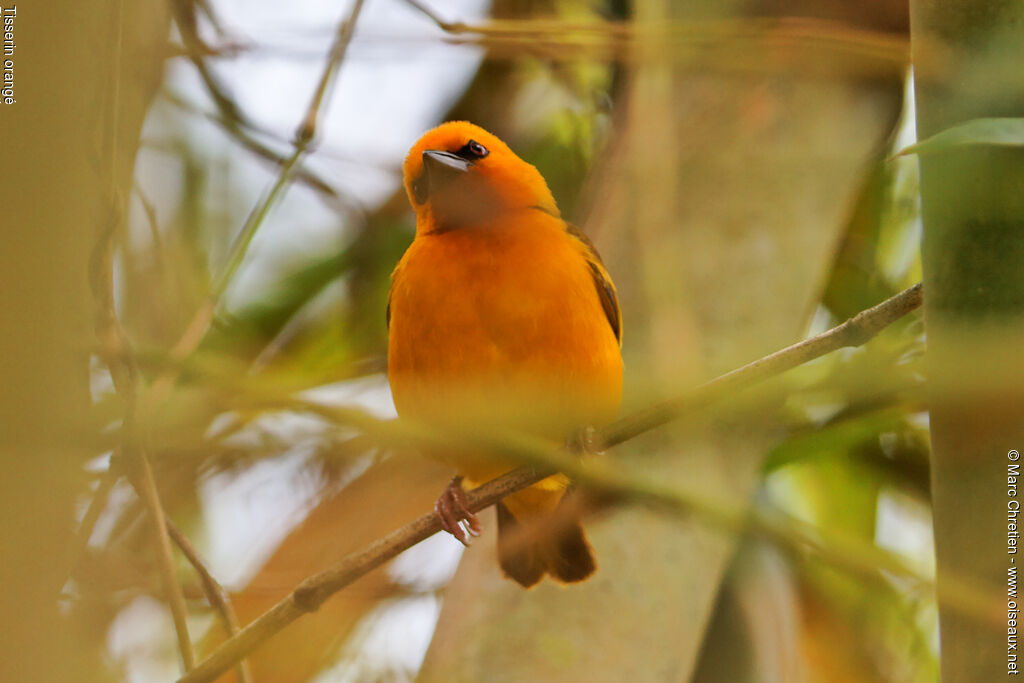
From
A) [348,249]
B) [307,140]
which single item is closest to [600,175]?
[348,249]

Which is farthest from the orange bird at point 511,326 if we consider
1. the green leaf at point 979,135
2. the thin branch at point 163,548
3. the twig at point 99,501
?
the green leaf at point 979,135

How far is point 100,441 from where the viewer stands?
0.86m

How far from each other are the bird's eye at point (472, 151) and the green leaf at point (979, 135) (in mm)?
2196

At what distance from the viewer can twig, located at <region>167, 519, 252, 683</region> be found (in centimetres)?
176

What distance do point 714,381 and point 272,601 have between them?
1744mm

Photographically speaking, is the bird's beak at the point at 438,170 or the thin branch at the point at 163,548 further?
the bird's beak at the point at 438,170

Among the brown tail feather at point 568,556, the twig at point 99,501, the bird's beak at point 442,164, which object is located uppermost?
the twig at point 99,501

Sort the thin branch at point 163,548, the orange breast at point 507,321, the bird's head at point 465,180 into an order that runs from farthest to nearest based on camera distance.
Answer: the bird's head at point 465,180, the orange breast at point 507,321, the thin branch at point 163,548

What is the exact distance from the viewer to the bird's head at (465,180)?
2979 mm

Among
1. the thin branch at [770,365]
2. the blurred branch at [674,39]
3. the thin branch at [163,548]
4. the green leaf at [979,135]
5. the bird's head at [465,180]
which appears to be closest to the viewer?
the green leaf at [979,135]

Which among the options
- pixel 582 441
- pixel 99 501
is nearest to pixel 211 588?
pixel 99 501

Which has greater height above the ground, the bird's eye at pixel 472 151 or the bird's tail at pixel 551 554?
the bird's eye at pixel 472 151

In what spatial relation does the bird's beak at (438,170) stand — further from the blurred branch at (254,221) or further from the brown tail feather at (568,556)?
the brown tail feather at (568,556)

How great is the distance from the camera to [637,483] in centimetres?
117
